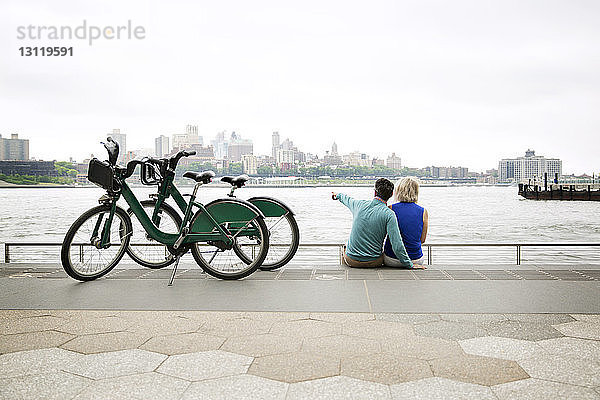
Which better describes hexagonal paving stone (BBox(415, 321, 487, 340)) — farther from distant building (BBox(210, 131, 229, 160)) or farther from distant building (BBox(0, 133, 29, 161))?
distant building (BBox(0, 133, 29, 161))

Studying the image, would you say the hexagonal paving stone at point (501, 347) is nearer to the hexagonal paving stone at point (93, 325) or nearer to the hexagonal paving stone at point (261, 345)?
the hexagonal paving stone at point (261, 345)

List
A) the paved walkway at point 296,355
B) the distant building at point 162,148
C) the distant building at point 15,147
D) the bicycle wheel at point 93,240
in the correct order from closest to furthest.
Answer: the paved walkway at point 296,355 < the bicycle wheel at point 93,240 < the distant building at point 162,148 < the distant building at point 15,147

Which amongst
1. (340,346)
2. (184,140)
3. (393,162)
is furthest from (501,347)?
(393,162)

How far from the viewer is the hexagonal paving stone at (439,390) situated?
270 cm

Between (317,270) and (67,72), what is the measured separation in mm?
146573

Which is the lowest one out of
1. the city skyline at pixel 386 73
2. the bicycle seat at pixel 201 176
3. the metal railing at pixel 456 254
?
the metal railing at pixel 456 254

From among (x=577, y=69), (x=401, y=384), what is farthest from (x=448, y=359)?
(x=577, y=69)

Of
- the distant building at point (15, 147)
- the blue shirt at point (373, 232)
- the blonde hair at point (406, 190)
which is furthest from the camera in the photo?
the distant building at point (15, 147)

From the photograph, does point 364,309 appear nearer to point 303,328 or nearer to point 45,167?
point 303,328

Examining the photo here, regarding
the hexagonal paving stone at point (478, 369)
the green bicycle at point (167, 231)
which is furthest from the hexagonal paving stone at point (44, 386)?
the green bicycle at point (167, 231)

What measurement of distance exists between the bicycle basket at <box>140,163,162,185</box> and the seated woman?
259 centimetres

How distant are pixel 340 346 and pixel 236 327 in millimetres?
807

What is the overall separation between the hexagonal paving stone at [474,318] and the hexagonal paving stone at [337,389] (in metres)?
1.44

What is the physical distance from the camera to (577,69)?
150 metres
